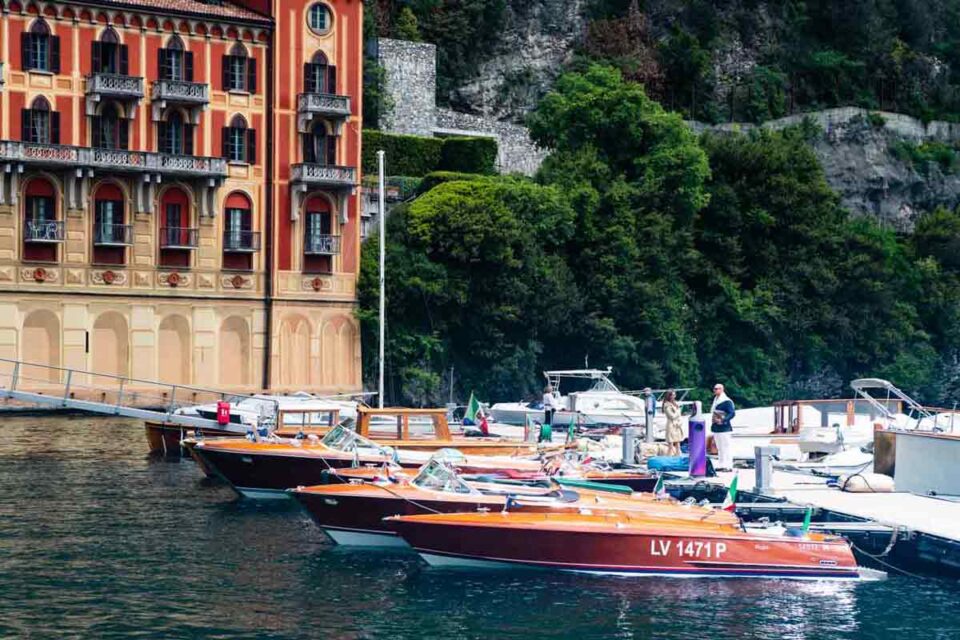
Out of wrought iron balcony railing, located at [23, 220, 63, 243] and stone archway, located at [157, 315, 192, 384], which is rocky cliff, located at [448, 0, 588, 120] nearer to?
stone archway, located at [157, 315, 192, 384]

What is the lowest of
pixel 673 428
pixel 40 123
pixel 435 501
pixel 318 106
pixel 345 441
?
pixel 435 501

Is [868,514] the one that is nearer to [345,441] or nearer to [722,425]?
[722,425]

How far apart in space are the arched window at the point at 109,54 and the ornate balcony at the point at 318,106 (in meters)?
7.30

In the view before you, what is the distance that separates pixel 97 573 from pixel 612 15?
66.4 m

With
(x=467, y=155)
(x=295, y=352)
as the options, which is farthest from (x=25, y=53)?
(x=467, y=155)

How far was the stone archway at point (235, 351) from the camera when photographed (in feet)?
205

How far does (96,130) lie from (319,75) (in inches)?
387

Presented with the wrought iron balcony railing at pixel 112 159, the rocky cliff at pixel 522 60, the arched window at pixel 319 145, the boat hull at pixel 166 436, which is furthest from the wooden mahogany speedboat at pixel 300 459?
the rocky cliff at pixel 522 60

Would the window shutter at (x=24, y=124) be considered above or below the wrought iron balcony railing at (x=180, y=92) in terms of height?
below

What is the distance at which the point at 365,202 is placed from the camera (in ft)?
219

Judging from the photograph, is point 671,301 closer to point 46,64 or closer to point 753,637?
point 46,64

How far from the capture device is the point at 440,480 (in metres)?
28.1

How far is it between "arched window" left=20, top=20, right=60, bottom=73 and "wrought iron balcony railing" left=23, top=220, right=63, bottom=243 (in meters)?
5.83

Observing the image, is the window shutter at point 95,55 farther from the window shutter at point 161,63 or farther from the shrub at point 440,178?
the shrub at point 440,178
